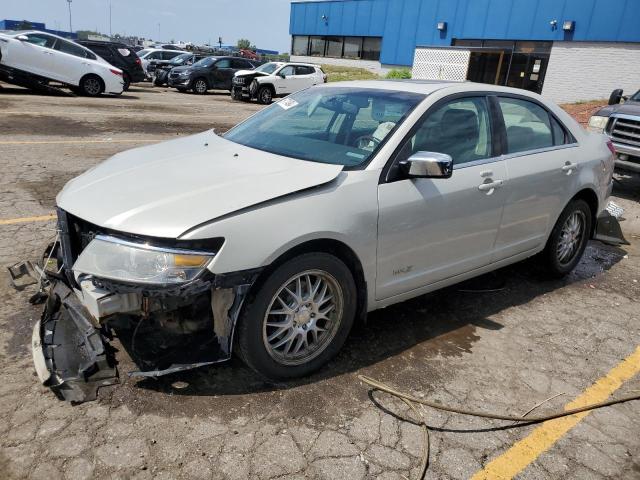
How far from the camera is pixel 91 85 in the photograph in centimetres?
1725

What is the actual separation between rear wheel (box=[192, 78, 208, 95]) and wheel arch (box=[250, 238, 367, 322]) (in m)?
21.2

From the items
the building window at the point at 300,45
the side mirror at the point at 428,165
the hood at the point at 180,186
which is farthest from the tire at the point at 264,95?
the building window at the point at 300,45

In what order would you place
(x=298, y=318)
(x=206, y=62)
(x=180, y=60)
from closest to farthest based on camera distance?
(x=298, y=318), (x=206, y=62), (x=180, y=60)

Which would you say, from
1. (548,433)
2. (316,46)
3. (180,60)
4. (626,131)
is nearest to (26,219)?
(548,433)

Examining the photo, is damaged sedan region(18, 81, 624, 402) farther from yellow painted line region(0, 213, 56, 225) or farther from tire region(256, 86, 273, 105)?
tire region(256, 86, 273, 105)

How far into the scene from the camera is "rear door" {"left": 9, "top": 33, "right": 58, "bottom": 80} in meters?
15.3

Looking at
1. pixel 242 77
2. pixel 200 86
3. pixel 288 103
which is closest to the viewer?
pixel 288 103

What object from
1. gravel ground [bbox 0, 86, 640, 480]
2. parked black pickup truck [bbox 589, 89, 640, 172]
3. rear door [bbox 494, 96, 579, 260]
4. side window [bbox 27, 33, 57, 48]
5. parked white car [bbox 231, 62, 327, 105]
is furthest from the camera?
parked white car [bbox 231, 62, 327, 105]

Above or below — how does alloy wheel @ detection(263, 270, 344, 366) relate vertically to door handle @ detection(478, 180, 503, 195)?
below

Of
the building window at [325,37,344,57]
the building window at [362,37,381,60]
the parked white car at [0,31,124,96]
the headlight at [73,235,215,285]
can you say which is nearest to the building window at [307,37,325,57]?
the building window at [325,37,344,57]

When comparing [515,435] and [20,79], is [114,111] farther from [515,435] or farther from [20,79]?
[515,435]

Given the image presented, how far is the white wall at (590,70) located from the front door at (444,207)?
23.3 metres

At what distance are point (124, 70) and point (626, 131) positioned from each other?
18.3 metres

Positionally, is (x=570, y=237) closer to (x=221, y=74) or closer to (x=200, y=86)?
(x=200, y=86)
